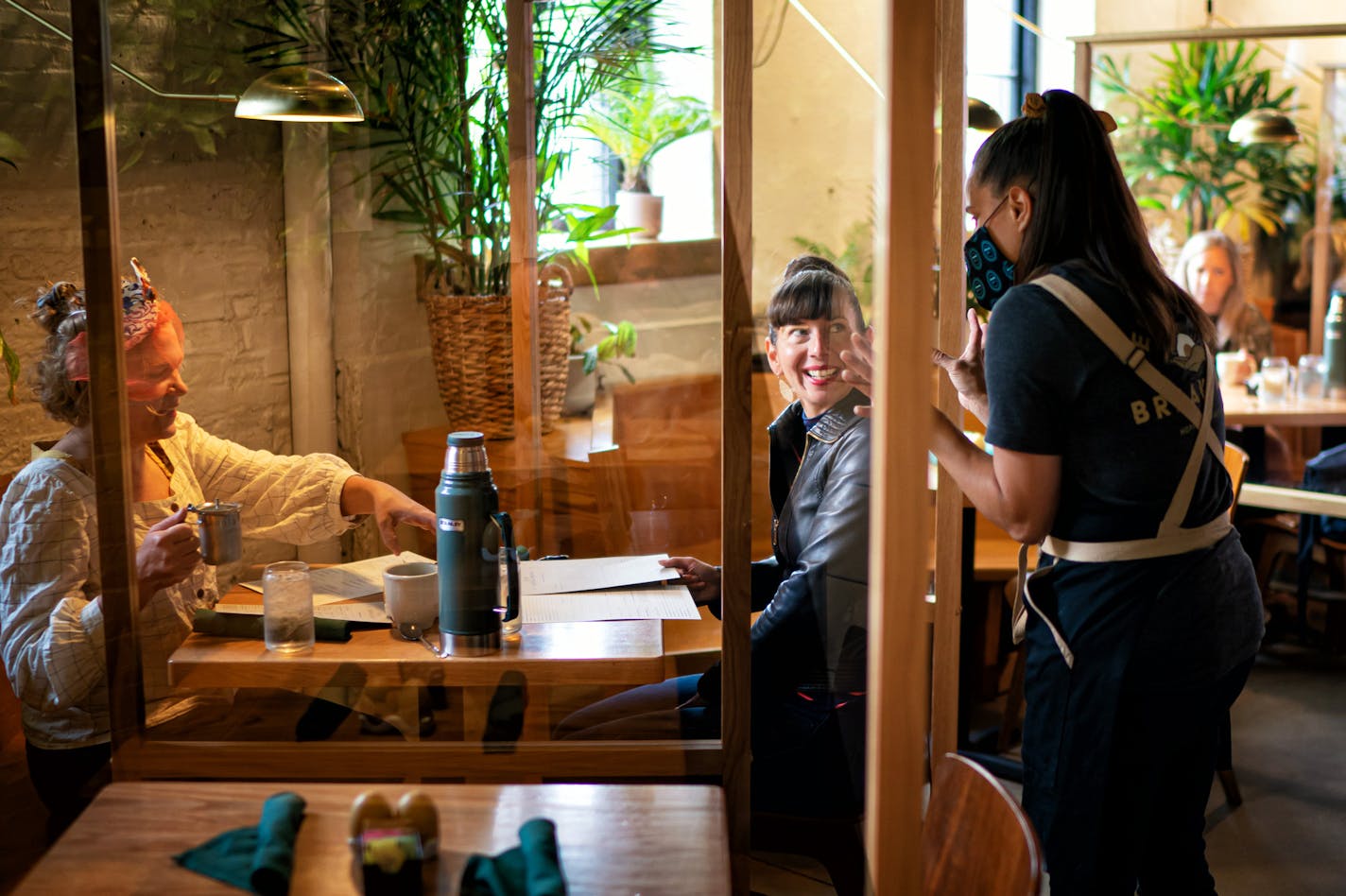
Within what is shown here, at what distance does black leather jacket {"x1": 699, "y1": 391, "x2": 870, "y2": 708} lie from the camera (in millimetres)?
1668

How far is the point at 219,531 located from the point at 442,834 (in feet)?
1.96

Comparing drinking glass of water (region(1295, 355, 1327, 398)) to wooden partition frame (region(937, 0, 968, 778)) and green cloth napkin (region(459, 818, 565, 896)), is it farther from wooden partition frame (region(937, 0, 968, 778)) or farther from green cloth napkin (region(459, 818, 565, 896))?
green cloth napkin (region(459, 818, 565, 896))

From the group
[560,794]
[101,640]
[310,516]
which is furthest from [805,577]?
[101,640]

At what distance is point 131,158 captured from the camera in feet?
5.08

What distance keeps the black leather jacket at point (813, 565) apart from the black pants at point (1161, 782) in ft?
1.16

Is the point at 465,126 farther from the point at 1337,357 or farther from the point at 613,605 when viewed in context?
the point at 1337,357

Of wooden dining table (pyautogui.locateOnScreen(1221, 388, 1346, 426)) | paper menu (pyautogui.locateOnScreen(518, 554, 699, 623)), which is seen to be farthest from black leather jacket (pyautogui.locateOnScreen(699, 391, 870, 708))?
wooden dining table (pyautogui.locateOnScreen(1221, 388, 1346, 426))

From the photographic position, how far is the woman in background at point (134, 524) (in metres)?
1.56

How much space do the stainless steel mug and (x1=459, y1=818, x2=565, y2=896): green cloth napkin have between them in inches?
24.1

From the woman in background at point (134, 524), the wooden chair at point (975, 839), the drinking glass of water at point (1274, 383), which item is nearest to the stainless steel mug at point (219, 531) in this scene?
the woman in background at point (134, 524)

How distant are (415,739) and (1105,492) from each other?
36.0 inches

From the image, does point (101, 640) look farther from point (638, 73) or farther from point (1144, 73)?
point (1144, 73)

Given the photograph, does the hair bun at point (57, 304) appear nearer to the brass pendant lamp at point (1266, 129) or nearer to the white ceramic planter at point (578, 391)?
the white ceramic planter at point (578, 391)

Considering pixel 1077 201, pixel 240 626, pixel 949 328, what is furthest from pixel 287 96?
pixel 949 328
